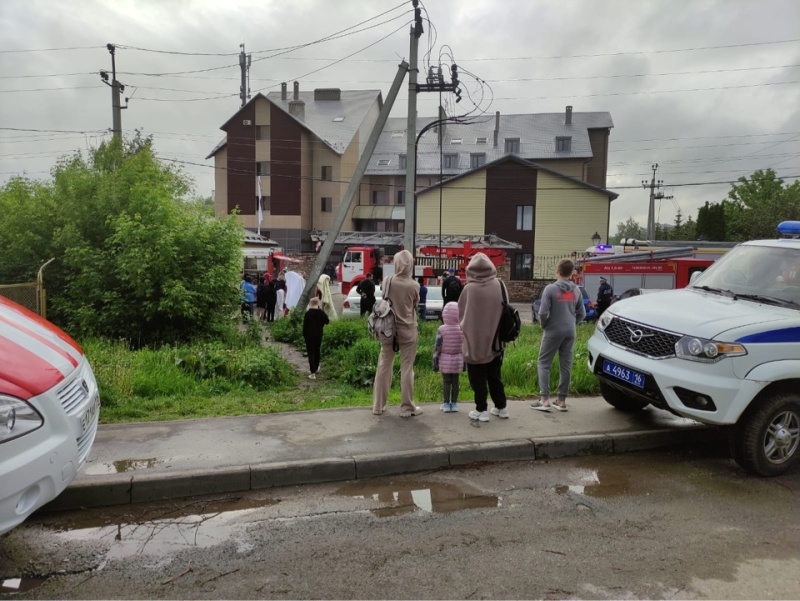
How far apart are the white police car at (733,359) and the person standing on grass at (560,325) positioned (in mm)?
741

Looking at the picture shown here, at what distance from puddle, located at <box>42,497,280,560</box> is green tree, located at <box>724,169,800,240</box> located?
144ft

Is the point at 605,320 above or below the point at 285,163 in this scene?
below

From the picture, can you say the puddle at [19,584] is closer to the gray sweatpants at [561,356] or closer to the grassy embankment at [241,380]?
the grassy embankment at [241,380]

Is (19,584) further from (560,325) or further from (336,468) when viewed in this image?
(560,325)

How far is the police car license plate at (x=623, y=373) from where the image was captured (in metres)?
5.40

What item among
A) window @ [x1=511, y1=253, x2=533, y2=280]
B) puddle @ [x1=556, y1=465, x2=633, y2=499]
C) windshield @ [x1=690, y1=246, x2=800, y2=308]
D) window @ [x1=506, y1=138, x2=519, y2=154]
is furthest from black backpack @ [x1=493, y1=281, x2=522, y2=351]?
→ window @ [x1=506, y1=138, x2=519, y2=154]

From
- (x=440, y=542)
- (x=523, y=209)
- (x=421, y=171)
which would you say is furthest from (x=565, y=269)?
(x=421, y=171)

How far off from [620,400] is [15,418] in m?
5.93

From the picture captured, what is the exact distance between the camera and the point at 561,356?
22.2ft

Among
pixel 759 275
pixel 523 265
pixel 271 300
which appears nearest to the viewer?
pixel 759 275

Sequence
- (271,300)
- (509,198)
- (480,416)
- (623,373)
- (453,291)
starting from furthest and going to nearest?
(509,198), (271,300), (453,291), (480,416), (623,373)

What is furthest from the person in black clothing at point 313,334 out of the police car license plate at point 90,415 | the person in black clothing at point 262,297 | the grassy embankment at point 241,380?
the person in black clothing at point 262,297

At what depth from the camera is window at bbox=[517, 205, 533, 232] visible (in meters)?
44.8

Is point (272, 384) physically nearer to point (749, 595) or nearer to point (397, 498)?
point (397, 498)
